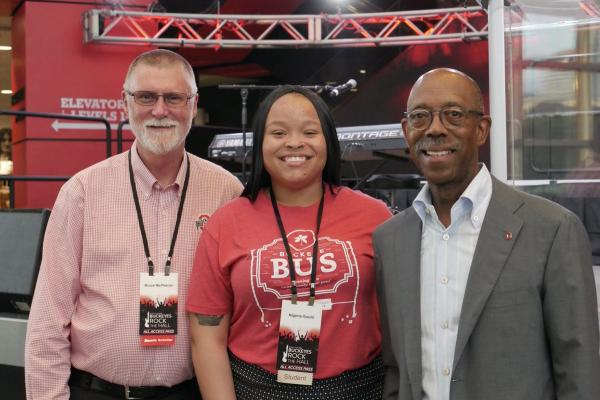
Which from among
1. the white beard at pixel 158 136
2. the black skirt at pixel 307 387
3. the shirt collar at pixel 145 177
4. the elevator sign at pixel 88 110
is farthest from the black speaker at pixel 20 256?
the elevator sign at pixel 88 110

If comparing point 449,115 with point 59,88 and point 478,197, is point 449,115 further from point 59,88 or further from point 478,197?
point 59,88

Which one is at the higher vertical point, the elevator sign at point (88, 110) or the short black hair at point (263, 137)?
the elevator sign at point (88, 110)

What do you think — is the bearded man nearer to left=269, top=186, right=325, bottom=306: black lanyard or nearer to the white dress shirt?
left=269, top=186, right=325, bottom=306: black lanyard

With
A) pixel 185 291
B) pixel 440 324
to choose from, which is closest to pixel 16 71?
pixel 185 291

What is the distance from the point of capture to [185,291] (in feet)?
6.37

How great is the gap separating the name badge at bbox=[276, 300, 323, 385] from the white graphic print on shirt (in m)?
0.04

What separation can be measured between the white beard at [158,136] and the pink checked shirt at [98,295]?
17cm

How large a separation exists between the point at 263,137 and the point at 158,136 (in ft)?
1.00

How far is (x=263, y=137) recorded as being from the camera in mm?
1914

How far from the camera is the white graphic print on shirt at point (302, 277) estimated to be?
70.2 inches

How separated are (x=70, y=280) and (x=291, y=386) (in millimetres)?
682

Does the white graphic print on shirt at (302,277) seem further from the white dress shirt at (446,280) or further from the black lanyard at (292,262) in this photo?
the white dress shirt at (446,280)

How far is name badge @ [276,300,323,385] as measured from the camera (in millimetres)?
1758

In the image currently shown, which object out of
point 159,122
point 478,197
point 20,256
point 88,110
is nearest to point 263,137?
point 159,122
